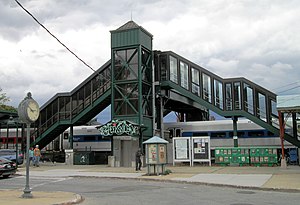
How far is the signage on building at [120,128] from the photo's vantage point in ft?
100.0

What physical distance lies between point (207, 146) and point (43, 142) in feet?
56.4

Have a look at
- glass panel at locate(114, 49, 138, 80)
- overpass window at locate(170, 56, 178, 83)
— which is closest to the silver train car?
overpass window at locate(170, 56, 178, 83)

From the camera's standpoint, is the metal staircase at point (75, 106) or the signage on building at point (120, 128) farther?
the metal staircase at point (75, 106)

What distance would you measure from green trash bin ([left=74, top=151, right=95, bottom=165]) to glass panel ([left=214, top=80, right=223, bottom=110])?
12693 mm

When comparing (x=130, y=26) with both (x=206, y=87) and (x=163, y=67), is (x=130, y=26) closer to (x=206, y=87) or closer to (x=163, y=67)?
(x=163, y=67)

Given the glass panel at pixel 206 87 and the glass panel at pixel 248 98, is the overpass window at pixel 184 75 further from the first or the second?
the glass panel at pixel 248 98

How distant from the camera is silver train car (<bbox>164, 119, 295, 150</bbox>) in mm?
33250

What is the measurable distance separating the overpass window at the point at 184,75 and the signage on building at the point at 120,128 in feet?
21.0

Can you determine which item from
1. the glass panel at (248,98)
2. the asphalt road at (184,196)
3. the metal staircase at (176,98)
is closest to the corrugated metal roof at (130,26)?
the metal staircase at (176,98)

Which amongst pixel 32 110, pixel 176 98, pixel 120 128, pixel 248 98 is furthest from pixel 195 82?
pixel 32 110

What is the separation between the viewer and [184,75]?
34625 millimetres

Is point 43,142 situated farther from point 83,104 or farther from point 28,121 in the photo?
point 28,121

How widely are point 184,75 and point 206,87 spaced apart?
2.21 meters

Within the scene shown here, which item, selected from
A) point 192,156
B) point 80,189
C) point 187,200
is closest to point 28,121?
point 80,189
